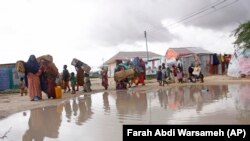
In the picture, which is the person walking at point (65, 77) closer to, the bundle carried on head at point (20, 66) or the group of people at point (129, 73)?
the group of people at point (129, 73)

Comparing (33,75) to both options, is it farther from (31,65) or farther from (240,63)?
(240,63)

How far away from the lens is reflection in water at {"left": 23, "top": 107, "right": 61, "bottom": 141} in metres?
8.09

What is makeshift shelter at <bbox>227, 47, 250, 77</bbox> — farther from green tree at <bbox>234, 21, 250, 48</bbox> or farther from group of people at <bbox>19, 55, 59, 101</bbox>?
group of people at <bbox>19, 55, 59, 101</bbox>

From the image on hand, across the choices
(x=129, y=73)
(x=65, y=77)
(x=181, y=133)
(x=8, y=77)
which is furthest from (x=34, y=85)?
(x=181, y=133)

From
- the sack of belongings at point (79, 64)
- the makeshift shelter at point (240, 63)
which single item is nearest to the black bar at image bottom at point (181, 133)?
the sack of belongings at point (79, 64)

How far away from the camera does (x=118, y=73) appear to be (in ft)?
70.4

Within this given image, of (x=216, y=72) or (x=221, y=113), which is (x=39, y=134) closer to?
(x=221, y=113)

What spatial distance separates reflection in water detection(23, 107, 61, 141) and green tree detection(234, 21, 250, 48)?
1890cm

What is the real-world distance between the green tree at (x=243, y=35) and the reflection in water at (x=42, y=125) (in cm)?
1890

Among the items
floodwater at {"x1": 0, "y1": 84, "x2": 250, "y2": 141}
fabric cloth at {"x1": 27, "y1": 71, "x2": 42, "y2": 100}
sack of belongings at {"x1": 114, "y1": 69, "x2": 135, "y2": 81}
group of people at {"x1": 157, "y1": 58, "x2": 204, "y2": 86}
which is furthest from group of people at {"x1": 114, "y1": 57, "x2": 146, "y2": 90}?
floodwater at {"x1": 0, "y1": 84, "x2": 250, "y2": 141}

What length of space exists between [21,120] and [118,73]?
11198 millimetres

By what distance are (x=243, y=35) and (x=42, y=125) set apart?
70.1ft

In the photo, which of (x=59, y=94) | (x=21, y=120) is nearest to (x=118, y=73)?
(x=59, y=94)

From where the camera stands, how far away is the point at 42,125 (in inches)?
373
